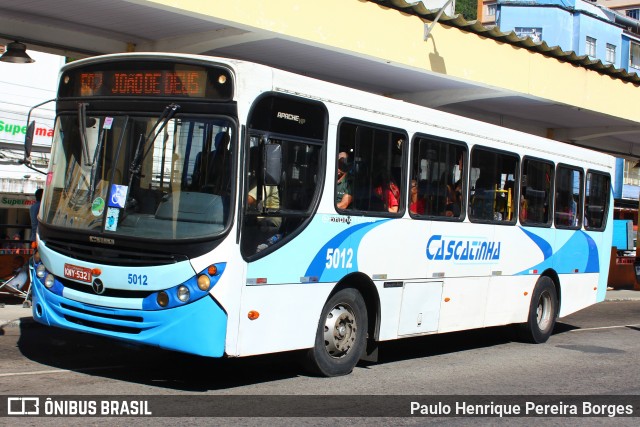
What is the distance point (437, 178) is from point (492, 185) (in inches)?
56.6

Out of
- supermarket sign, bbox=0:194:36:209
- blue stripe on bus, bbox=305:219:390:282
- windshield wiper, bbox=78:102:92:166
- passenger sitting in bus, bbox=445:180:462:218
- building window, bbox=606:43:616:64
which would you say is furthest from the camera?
building window, bbox=606:43:616:64

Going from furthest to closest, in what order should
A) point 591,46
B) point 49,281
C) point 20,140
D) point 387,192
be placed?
point 591,46 < point 20,140 < point 387,192 < point 49,281

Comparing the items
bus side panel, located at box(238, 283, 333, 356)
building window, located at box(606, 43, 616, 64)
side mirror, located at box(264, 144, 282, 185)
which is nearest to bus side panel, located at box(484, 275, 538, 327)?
bus side panel, located at box(238, 283, 333, 356)

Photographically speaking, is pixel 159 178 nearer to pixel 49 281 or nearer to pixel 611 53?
pixel 49 281

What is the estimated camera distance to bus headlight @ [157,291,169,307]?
7.60 m

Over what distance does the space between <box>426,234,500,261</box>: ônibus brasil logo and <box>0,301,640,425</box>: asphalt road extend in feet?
4.34

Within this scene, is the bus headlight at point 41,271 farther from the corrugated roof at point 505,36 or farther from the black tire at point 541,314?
the corrugated roof at point 505,36

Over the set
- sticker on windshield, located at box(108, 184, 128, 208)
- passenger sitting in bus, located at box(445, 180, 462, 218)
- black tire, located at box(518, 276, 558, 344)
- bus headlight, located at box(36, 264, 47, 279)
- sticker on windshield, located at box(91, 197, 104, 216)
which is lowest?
black tire, located at box(518, 276, 558, 344)

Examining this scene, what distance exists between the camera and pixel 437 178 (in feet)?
34.8

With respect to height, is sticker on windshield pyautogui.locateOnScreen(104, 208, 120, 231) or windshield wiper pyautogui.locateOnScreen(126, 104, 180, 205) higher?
windshield wiper pyautogui.locateOnScreen(126, 104, 180, 205)

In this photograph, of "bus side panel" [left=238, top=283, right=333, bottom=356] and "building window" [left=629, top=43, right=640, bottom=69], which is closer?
"bus side panel" [left=238, top=283, right=333, bottom=356]

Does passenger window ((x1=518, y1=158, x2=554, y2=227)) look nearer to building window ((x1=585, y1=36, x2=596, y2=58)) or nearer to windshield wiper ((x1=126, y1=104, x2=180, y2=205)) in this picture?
windshield wiper ((x1=126, y1=104, x2=180, y2=205))

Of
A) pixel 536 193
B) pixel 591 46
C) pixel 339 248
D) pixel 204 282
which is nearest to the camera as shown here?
pixel 204 282

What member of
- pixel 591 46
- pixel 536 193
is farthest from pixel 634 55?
pixel 536 193
